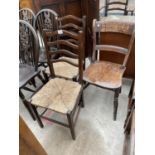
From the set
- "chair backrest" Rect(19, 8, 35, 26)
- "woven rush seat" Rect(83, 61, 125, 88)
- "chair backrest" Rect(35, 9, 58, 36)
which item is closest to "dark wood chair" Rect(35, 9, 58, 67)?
"chair backrest" Rect(35, 9, 58, 36)

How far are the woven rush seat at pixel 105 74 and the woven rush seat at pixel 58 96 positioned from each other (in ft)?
0.59

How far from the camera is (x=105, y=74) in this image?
1698 millimetres

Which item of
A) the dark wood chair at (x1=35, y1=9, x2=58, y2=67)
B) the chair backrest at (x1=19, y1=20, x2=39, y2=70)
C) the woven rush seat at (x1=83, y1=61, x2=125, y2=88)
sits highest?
the dark wood chair at (x1=35, y1=9, x2=58, y2=67)

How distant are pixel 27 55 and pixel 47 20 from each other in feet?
1.76

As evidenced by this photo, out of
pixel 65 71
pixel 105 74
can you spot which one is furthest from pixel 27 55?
pixel 105 74

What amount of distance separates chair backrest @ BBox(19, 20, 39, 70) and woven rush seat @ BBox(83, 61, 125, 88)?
1.90 feet

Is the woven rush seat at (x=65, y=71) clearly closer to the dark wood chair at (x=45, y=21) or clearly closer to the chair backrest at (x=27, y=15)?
the dark wood chair at (x=45, y=21)

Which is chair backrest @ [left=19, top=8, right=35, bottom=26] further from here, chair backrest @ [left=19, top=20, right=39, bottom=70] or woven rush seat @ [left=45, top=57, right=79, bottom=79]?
woven rush seat @ [left=45, top=57, right=79, bottom=79]

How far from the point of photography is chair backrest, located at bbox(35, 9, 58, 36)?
2.00m

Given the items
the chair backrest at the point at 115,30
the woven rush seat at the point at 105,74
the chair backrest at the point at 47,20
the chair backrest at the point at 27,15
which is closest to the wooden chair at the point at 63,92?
the woven rush seat at the point at 105,74
